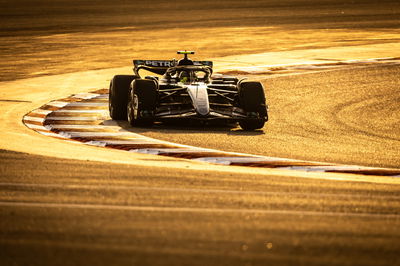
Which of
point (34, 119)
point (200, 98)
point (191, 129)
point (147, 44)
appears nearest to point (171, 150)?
point (191, 129)

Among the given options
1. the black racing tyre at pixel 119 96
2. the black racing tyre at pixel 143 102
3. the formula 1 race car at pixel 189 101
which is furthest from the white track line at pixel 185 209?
the black racing tyre at pixel 119 96

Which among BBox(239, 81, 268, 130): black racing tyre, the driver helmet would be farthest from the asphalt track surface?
the driver helmet

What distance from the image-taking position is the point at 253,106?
14.3 metres

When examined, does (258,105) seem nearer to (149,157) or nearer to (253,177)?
(149,157)

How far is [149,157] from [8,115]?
511cm

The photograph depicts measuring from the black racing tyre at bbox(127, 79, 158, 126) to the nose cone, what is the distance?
58 cm

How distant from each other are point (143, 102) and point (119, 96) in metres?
1.32

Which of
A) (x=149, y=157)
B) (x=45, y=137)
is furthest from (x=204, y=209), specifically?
(x=45, y=137)

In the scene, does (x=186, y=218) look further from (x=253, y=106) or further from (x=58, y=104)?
(x=58, y=104)

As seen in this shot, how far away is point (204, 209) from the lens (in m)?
7.89

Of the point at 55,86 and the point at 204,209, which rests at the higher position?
the point at 55,86

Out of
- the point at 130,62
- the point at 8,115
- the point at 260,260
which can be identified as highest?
the point at 130,62

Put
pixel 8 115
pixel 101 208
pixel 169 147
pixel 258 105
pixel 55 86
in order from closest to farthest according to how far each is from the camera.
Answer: pixel 101 208 → pixel 169 147 → pixel 258 105 → pixel 8 115 → pixel 55 86

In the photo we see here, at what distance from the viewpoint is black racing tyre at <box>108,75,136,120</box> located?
15.3m
